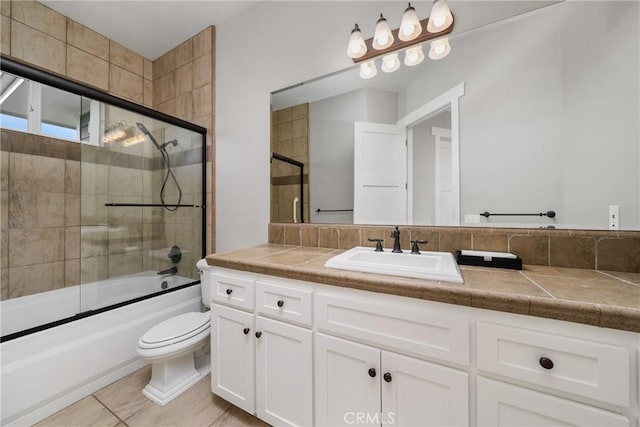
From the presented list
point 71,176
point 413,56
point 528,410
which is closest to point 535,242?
point 528,410

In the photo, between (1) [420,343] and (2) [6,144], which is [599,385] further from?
(2) [6,144]

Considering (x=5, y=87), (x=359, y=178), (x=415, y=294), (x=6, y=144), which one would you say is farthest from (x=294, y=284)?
(x=6, y=144)

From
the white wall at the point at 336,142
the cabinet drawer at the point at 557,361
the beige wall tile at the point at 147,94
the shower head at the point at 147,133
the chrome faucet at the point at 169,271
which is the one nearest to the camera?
the cabinet drawer at the point at 557,361

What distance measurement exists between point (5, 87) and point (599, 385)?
10.2 feet

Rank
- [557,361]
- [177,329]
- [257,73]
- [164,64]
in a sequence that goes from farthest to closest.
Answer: [164,64] → [257,73] → [177,329] → [557,361]

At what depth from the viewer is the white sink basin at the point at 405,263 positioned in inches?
32.7

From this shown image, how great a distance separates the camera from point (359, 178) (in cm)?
153

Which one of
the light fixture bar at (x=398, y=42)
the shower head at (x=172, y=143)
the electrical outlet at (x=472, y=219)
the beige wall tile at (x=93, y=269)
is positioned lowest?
the beige wall tile at (x=93, y=269)

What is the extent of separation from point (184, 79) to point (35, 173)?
1418 millimetres

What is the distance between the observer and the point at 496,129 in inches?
45.5

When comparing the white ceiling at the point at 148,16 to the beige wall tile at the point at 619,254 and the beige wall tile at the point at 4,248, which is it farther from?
the beige wall tile at the point at 619,254

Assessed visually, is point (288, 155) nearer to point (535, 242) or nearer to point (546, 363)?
point (535, 242)

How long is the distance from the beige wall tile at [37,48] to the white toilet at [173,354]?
2.23 meters

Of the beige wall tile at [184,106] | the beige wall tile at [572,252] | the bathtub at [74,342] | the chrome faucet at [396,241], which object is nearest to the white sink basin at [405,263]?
the chrome faucet at [396,241]
